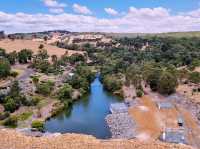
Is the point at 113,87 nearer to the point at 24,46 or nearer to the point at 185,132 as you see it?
the point at 185,132

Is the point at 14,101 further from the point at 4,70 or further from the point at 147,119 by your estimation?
the point at 4,70

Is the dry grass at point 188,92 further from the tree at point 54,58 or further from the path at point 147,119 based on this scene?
the tree at point 54,58

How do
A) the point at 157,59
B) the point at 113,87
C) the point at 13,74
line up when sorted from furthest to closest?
the point at 157,59, the point at 13,74, the point at 113,87

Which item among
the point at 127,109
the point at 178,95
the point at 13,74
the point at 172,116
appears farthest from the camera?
the point at 13,74

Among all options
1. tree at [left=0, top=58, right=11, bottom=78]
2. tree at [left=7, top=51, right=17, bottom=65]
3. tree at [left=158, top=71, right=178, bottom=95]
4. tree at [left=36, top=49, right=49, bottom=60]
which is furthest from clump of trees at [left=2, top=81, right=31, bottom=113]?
tree at [left=36, top=49, right=49, bottom=60]

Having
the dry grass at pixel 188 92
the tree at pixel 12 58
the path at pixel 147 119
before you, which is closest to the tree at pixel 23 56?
the tree at pixel 12 58

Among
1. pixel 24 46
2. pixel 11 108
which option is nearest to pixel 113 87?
pixel 11 108
